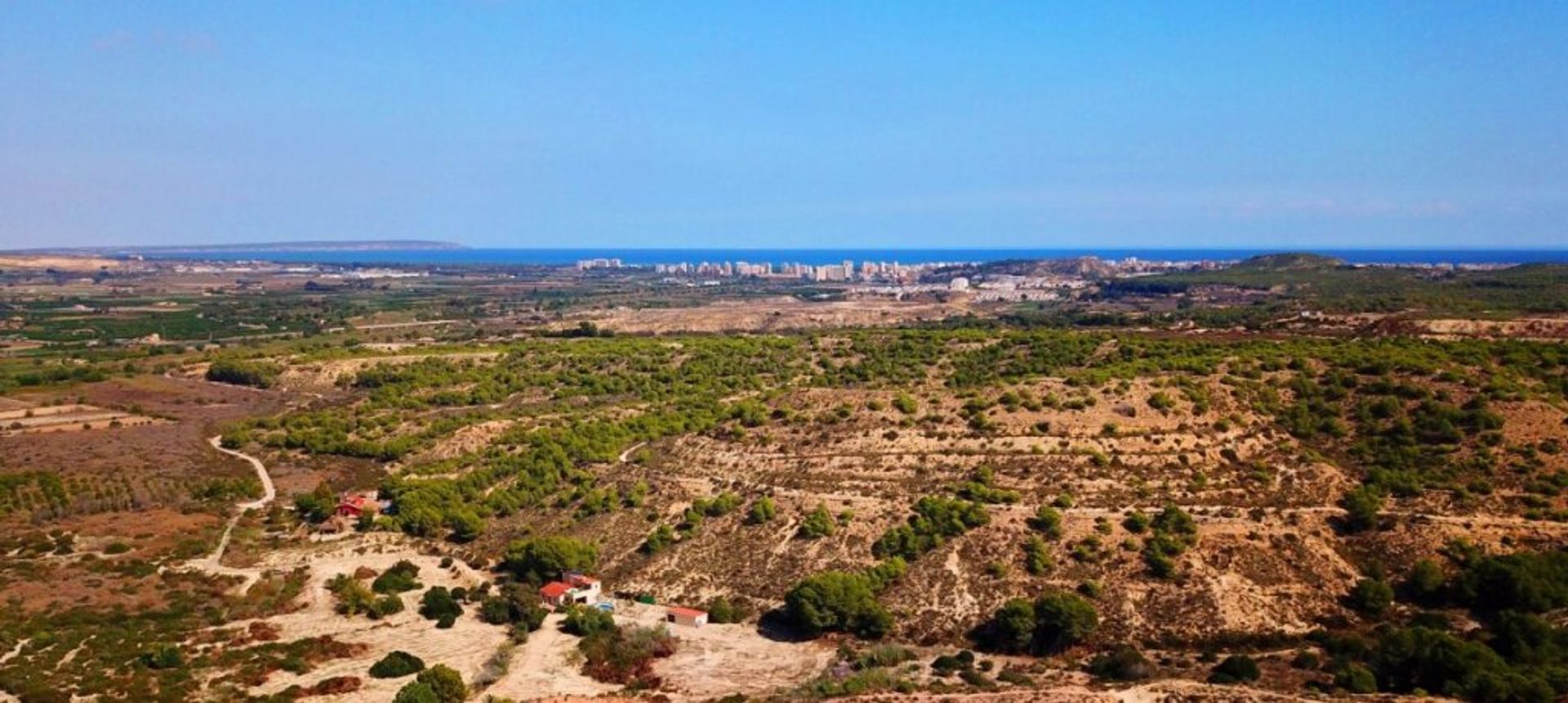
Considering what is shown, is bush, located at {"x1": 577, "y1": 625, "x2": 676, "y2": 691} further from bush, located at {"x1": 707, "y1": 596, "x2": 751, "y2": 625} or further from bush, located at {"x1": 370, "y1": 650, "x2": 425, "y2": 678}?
bush, located at {"x1": 370, "y1": 650, "x2": 425, "y2": 678}

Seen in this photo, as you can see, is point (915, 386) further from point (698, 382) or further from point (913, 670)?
point (913, 670)

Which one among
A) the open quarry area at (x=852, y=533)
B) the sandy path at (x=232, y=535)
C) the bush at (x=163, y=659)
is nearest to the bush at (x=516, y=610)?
the open quarry area at (x=852, y=533)

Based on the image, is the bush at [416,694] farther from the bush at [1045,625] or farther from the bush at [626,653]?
the bush at [1045,625]

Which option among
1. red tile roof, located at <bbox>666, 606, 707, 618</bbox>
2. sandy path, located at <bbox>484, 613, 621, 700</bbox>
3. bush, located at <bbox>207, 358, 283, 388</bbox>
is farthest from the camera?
bush, located at <bbox>207, 358, 283, 388</bbox>

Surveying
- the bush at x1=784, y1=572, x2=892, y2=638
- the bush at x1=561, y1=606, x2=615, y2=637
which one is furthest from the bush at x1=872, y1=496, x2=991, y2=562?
the bush at x1=561, y1=606, x2=615, y2=637

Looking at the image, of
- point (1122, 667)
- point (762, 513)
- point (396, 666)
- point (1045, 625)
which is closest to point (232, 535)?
point (396, 666)

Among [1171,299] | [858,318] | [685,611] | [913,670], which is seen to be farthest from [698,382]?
[1171,299]
